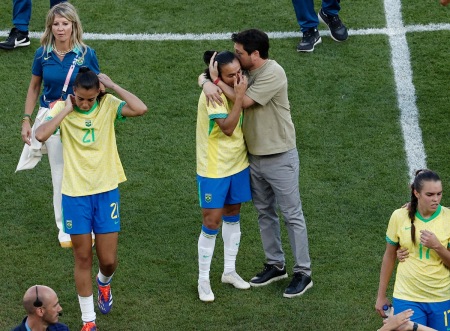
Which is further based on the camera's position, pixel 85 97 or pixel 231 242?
pixel 231 242

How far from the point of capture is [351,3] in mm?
13195

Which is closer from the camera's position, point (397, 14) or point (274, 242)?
point (274, 242)

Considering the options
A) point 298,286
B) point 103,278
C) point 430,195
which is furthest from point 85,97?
point 430,195

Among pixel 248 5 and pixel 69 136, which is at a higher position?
pixel 248 5

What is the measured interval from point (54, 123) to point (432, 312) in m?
2.95

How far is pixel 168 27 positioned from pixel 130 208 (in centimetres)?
338

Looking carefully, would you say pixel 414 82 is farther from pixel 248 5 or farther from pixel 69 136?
pixel 69 136

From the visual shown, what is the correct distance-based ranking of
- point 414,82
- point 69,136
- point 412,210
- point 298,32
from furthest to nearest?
point 298,32
point 414,82
point 69,136
point 412,210

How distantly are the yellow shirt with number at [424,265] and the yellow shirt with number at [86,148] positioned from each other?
2234 millimetres

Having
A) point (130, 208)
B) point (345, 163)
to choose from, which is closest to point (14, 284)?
point (130, 208)

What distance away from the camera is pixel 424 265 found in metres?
7.25

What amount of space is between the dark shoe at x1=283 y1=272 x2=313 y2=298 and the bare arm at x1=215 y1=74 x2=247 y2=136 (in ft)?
4.56

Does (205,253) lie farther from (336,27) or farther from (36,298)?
(336,27)

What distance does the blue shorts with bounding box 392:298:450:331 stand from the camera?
724 centimetres
